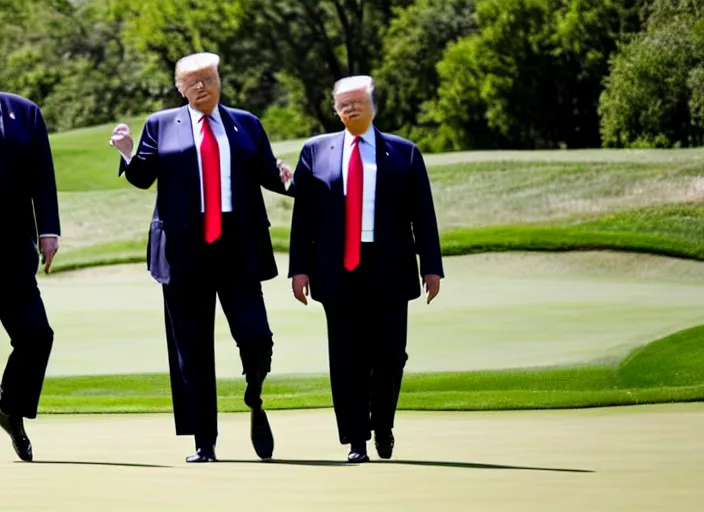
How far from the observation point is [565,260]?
2422 centimetres

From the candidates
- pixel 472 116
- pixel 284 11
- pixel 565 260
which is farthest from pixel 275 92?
pixel 565 260

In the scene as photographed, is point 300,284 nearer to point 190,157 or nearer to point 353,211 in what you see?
point 353,211

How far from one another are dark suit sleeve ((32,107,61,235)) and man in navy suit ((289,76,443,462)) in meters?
0.99

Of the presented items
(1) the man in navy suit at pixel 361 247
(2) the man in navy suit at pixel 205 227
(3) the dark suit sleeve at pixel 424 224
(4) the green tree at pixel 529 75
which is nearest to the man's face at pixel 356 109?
(1) the man in navy suit at pixel 361 247

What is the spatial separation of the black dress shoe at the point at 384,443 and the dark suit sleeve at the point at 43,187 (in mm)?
1535

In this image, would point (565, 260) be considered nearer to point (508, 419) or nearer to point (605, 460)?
point (508, 419)

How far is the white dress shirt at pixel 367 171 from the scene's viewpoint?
303 inches

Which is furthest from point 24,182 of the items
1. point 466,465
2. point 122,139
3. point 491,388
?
point 491,388

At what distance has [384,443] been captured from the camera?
7.46 meters

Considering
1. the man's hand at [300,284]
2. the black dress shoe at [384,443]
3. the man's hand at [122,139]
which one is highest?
the man's hand at [122,139]

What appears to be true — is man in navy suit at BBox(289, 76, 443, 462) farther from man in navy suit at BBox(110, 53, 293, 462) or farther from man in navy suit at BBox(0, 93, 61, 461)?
man in navy suit at BBox(0, 93, 61, 461)

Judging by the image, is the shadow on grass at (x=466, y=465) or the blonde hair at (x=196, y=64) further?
the blonde hair at (x=196, y=64)

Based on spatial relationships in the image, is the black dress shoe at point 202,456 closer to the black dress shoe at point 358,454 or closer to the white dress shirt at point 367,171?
the black dress shoe at point 358,454

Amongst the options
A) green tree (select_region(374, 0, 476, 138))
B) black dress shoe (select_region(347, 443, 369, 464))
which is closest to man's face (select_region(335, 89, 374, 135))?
black dress shoe (select_region(347, 443, 369, 464))
